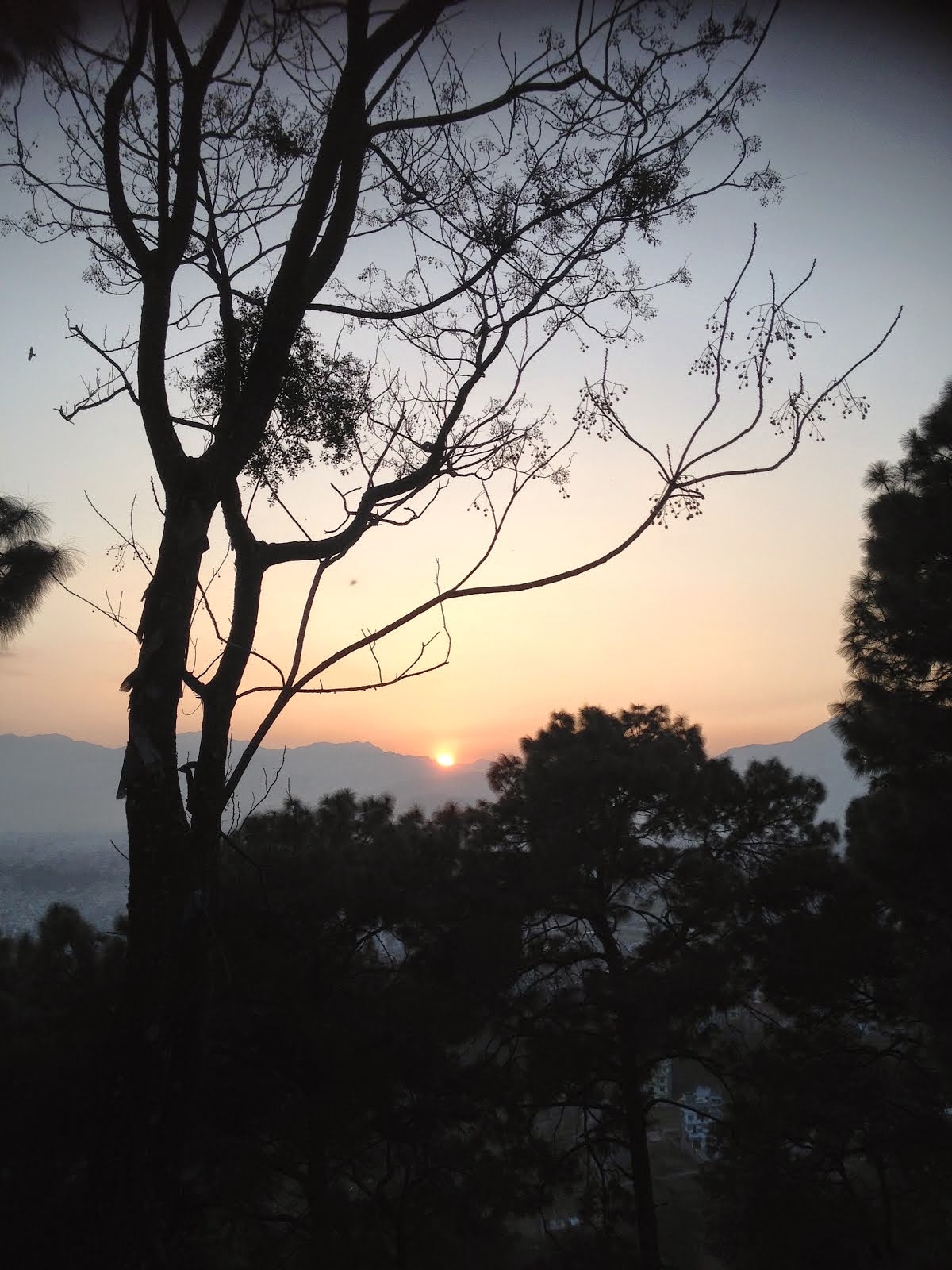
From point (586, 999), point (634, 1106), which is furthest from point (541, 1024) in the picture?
point (634, 1106)

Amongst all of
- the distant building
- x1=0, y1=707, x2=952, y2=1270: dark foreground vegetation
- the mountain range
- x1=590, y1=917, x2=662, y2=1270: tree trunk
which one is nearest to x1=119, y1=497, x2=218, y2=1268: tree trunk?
the mountain range

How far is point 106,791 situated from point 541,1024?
7.01 meters

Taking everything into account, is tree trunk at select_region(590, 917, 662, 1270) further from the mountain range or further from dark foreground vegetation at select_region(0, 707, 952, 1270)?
the mountain range

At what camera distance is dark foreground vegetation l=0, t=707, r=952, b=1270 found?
638 cm

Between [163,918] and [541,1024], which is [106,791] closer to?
[163,918]

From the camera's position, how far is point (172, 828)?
99.3 inches

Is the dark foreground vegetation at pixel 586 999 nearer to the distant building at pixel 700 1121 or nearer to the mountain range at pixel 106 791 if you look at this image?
the distant building at pixel 700 1121

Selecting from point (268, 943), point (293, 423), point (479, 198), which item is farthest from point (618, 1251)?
point (479, 198)

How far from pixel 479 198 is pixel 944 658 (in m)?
5.76

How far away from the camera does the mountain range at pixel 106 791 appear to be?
11.5 ft

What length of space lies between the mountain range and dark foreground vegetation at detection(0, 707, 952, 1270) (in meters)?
0.85

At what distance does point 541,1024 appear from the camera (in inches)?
336

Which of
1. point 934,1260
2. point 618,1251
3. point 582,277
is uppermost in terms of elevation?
point 582,277

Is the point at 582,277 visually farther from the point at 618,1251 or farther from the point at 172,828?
the point at 618,1251
